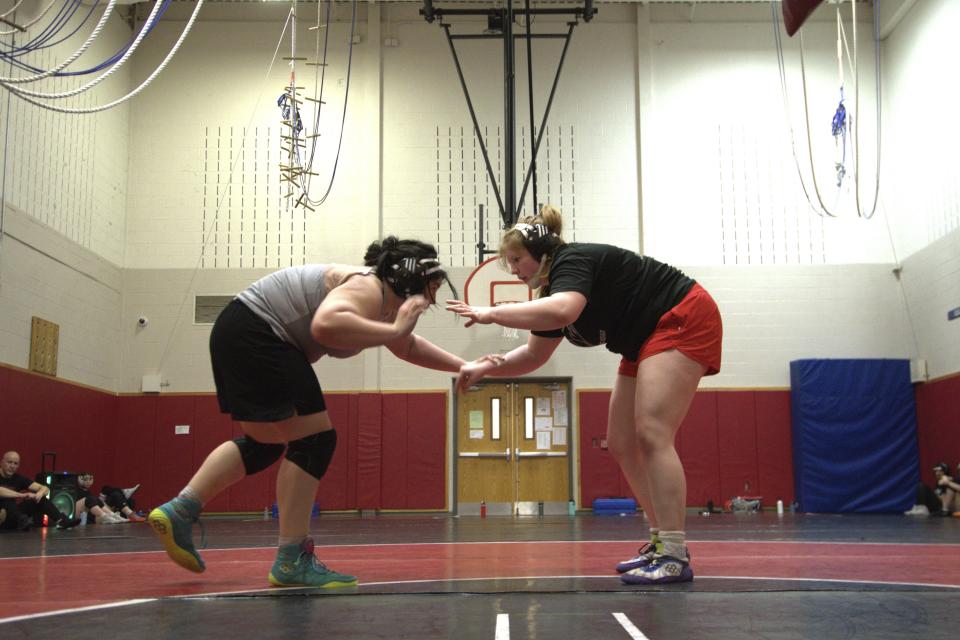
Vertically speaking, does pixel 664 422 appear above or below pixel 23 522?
above

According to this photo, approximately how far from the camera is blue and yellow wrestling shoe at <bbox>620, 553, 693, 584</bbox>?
3109 mm

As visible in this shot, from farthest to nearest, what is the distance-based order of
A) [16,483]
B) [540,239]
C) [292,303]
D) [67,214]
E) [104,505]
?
[67,214]
[104,505]
[16,483]
[540,239]
[292,303]

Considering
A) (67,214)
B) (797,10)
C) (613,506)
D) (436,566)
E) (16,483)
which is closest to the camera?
(436,566)

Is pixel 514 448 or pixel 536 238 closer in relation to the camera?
pixel 536 238

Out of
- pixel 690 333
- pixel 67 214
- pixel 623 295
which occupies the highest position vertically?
pixel 67 214

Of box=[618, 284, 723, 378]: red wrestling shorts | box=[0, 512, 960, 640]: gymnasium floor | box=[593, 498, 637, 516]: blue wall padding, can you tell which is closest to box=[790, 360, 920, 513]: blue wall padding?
box=[593, 498, 637, 516]: blue wall padding

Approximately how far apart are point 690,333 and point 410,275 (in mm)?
1039

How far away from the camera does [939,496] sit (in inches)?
460

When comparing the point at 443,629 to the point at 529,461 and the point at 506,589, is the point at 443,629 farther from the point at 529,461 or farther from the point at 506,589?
the point at 529,461

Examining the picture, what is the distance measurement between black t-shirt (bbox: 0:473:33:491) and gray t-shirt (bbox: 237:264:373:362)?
7407 mm

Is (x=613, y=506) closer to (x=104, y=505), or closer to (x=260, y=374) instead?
(x=104, y=505)

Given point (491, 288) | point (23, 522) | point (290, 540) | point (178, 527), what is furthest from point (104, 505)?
point (290, 540)

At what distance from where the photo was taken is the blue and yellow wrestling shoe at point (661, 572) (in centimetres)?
311

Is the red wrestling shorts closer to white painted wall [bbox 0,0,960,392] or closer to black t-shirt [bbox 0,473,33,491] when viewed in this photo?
black t-shirt [bbox 0,473,33,491]
